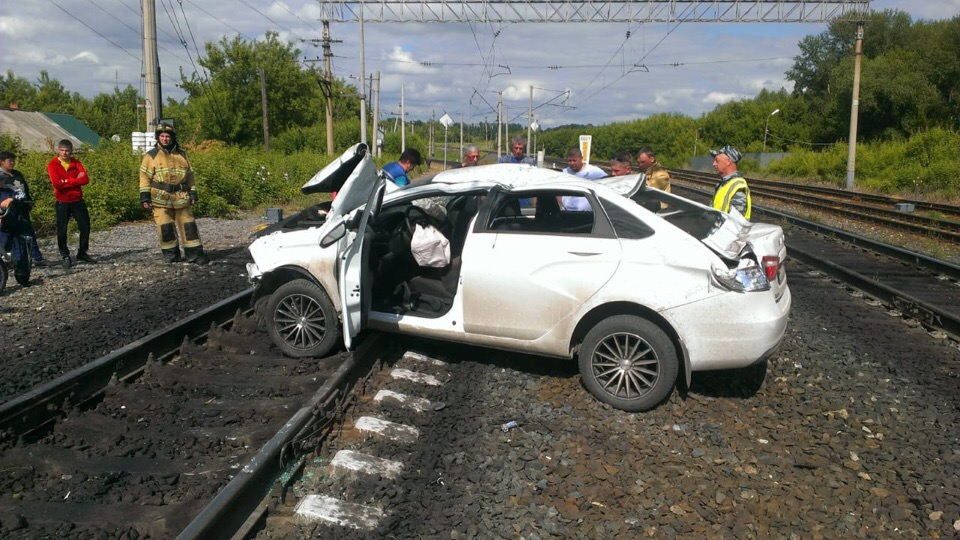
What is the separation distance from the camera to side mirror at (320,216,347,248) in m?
6.05

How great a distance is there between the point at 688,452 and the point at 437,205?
3453 millimetres

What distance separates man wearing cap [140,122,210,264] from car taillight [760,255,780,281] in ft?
26.3

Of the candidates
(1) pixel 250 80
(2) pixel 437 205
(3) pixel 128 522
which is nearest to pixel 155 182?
(2) pixel 437 205

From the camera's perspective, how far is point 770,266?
5527 millimetres

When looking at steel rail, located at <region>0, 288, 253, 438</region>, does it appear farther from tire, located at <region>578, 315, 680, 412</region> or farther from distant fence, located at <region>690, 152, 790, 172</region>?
distant fence, located at <region>690, 152, 790, 172</region>

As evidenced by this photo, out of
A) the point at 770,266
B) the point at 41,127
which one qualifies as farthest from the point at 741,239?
the point at 41,127

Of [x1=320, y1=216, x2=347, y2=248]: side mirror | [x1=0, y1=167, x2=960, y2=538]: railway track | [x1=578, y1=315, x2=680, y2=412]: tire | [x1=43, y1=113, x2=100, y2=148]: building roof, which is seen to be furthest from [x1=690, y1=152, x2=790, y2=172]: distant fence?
[x1=0, y1=167, x2=960, y2=538]: railway track

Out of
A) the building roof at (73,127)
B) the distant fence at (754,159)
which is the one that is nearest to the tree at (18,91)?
the building roof at (73,127)

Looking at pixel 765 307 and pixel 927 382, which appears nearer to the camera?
pixel 765 307

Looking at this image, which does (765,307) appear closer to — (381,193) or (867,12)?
(381,193)

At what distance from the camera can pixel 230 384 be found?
18.8ft

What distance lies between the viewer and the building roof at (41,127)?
43672mm

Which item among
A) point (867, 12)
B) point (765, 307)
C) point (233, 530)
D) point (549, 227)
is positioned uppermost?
point (867, 12)

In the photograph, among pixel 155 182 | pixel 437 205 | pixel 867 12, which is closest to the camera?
pixel 437 205
